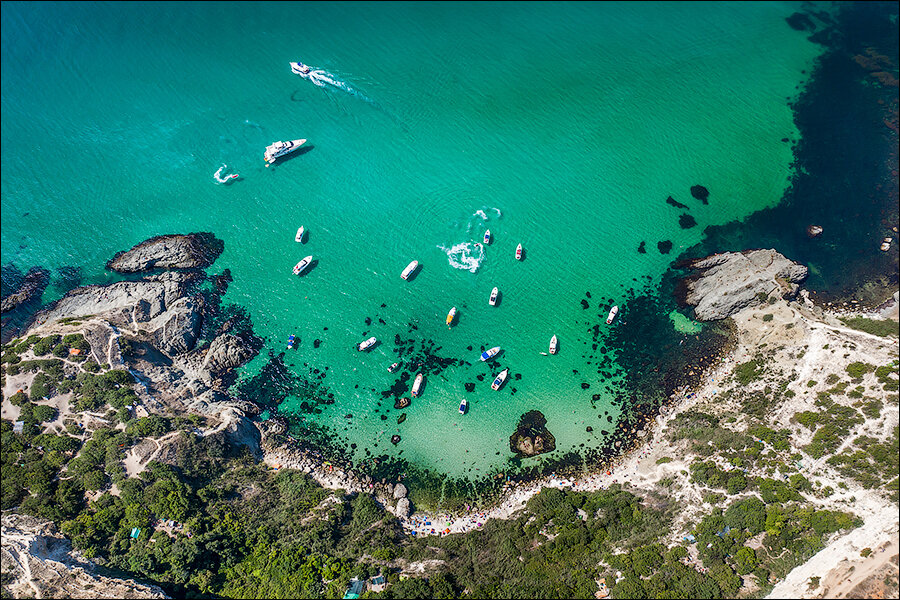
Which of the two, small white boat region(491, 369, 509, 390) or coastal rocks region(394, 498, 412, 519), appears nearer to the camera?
coastal rocks region(394, 498, 412, 519)

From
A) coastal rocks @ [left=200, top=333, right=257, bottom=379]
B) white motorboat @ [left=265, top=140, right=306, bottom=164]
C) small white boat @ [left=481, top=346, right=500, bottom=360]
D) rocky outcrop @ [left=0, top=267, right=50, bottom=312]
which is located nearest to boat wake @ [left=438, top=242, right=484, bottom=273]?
small white boat @ [left=481, top=346, right=500, bottom=360]

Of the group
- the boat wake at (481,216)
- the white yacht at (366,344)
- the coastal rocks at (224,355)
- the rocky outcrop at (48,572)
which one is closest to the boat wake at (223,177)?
the coastal rocks at (224,355)

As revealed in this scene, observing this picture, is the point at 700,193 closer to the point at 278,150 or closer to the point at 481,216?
the point at 481,216

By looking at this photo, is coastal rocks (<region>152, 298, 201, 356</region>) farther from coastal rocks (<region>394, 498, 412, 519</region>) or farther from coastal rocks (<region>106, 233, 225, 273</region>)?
coastal rocks (<region>394, 498, 412, 519</region>)

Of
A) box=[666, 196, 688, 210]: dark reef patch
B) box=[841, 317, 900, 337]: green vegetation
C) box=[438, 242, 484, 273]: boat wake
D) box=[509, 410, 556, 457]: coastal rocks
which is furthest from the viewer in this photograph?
box=[666, 196, 688, 210]: dark reef patch

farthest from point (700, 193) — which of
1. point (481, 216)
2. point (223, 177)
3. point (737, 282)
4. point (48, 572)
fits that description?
point (48, 572)

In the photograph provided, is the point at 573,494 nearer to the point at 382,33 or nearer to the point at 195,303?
the point at 195,303

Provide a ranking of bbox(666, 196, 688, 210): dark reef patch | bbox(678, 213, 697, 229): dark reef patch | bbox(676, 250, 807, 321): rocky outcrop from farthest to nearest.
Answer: bbox(666, 196, 688, 210): dark reef patch < bbox(678, 213, 697, 229): dark reef patch < bbox(676, 250, 807, 321): rocky outcrop
